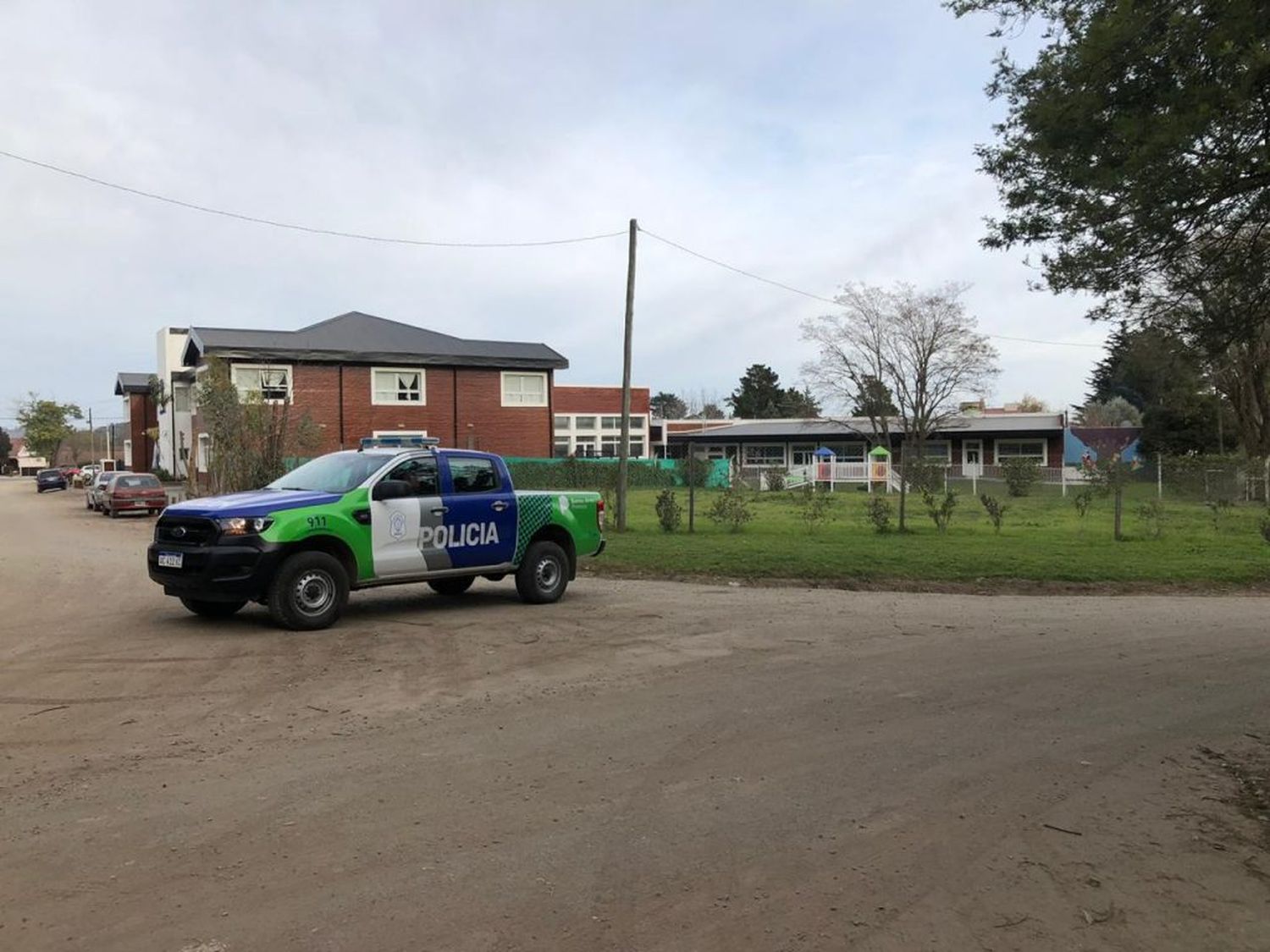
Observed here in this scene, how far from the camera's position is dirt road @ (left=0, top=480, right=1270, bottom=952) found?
3740 millimetres

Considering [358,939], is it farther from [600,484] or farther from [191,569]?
[600,484]

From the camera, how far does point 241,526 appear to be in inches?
373

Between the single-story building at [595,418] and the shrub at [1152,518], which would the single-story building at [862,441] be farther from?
the shrub at [1152,518]

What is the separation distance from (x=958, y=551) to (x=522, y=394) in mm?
33234

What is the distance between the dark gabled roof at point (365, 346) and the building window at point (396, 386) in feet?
2.01

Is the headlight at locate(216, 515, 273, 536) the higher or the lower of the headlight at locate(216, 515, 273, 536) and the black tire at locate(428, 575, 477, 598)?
the higher

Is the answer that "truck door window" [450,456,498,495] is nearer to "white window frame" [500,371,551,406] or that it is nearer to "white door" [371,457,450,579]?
"white door" [371,457,450,579]

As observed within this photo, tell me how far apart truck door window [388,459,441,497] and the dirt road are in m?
1.61

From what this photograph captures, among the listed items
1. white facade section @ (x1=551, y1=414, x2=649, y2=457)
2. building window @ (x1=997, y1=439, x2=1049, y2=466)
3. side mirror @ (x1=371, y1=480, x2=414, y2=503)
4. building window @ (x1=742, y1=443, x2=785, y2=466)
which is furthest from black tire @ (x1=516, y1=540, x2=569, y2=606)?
white facade section @ (x1=551, y1=414, x2=649, y2=457)

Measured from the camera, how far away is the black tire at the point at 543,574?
11719mm

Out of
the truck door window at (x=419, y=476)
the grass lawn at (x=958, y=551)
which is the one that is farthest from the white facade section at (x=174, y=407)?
the truck door window at (x=419, y=476)

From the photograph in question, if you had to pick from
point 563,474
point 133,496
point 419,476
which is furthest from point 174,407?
point 419,476

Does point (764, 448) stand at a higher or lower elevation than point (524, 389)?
lower

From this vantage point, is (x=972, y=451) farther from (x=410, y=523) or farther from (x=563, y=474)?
(x=410, y=523)
